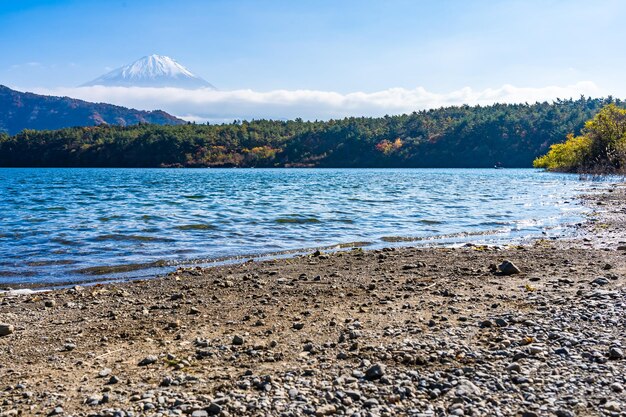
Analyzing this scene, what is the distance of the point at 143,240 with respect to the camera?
18.0 metres

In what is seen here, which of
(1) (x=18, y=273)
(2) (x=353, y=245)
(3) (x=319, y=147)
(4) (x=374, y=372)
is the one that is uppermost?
(3) (x=319, y=147)

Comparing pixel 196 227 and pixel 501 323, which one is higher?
pixel 501 323

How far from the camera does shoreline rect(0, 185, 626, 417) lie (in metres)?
5.14

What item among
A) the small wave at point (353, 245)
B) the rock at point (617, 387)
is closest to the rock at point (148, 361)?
the rock at point (617, 387)

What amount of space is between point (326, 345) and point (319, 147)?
18934cm

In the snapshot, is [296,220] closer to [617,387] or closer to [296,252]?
[296,252]

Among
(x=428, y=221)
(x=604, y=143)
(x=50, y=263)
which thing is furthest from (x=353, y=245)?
(x=604, y=143)

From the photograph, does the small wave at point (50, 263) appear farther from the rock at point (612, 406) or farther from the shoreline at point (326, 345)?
the rock at point (612, 406)

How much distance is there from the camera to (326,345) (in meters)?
6.79

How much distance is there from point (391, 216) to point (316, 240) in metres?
8.22

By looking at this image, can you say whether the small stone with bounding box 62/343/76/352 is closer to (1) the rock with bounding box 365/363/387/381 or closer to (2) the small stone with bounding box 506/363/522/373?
(1) the rock with bounding box 365/363/387/381

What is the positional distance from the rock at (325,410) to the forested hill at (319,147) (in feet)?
596

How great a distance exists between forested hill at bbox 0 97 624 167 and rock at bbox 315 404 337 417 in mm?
181537

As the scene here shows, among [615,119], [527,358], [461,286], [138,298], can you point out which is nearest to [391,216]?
[461,286]
